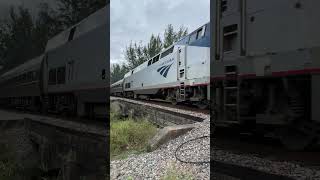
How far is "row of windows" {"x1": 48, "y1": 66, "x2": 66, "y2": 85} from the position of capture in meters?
3.82

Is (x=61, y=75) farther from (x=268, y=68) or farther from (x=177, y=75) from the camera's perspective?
(x=268, y=68)

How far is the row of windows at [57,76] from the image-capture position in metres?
3.82

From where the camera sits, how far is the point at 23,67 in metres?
3.89

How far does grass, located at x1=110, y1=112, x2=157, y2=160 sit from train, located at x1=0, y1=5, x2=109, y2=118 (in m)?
0.24

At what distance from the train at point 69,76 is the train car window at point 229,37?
3.30 ft

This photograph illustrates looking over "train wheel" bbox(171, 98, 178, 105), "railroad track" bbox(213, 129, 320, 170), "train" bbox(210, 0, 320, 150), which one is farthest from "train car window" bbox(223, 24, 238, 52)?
"train wheel" bbox(171, 98, 178, 105)

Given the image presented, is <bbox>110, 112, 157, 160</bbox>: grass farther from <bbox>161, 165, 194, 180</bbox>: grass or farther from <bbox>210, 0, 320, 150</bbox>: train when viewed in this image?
<bbox>210, 0, 320, 150</bbox>: train

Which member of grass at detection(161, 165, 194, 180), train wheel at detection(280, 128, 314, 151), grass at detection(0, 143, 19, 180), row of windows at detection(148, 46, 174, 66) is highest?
row of windows at detection(148, 46, 174, 66)

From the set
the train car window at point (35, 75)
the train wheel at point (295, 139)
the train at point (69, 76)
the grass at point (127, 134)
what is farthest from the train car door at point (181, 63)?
the train car window at point (35, 75)

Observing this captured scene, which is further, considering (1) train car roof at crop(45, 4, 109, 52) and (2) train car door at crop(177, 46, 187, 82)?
(2) train car door at crop(177, 46, 187, 82)

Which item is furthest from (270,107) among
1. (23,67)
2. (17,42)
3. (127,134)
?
(17,42)

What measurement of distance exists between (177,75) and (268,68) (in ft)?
4.71

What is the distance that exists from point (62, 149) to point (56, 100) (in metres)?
0.45

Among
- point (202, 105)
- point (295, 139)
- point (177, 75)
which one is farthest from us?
point (177, 75)
